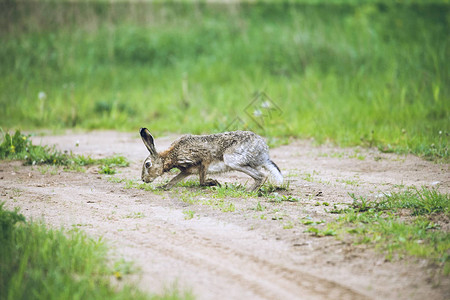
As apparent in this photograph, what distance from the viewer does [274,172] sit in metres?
6.61

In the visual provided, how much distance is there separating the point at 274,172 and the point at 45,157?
3.87 meters

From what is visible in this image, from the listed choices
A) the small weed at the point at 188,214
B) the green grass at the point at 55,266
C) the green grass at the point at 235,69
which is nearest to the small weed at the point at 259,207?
the small weed at the point at 188,214

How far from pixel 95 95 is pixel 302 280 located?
10.7m

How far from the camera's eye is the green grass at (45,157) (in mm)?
8117

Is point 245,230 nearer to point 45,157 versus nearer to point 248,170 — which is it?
point 248,170

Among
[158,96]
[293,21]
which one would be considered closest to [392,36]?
[293,21]

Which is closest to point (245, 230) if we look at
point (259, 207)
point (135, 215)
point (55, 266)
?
point (259, 207)

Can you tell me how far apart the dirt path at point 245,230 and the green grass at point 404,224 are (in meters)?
0.18

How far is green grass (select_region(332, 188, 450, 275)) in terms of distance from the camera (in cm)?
449

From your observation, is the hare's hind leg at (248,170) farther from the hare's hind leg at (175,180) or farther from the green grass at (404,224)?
the green grass at (404,224)

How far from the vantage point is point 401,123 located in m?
10.1

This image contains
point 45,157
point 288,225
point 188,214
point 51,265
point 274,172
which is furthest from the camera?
point 45,157

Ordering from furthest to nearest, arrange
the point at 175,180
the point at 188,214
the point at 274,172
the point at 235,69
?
the point at 235,69
the point at 175,180
the point at 274,172
the point at 188,214

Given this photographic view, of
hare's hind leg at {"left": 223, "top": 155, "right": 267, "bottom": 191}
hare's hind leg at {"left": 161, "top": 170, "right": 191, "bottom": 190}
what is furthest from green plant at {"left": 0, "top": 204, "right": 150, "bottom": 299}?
hare's hind leg at {"left": 223, "top": 155, "right": 267, "bottom": 191}
